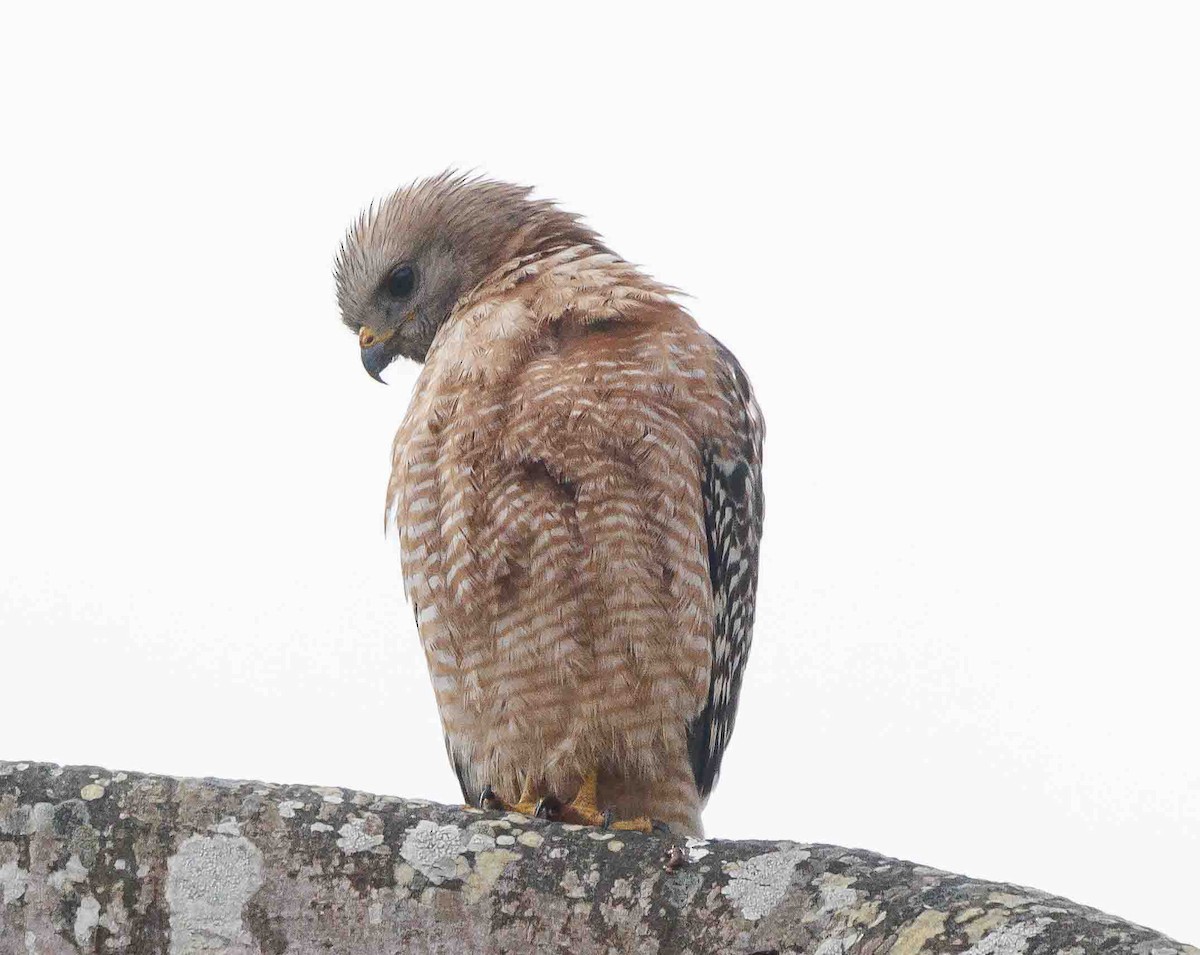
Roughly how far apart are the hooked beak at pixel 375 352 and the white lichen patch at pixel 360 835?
3.58 m

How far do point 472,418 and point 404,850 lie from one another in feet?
7.04

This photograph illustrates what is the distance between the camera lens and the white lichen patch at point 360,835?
108 inches

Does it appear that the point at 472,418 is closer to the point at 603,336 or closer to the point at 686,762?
the point at 603,336

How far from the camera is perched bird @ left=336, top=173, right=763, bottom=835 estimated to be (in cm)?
454

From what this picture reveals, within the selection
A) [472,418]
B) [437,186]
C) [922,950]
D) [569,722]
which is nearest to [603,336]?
[472,418]

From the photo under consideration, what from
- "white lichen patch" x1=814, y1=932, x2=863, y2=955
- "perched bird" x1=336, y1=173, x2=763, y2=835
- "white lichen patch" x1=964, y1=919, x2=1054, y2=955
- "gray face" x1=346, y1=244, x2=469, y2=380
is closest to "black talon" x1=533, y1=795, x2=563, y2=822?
"perched bird" x1=336, y1=173, x2=763, y2=835

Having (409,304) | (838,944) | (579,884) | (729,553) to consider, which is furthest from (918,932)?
(409,304)

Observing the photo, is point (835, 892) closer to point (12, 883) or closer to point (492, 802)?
point (12, 883)

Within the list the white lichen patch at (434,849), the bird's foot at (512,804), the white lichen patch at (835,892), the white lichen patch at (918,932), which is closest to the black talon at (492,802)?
the bird's foot at (512,804)

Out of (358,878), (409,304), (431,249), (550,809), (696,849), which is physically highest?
(431,249)

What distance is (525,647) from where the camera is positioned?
15.1 feet

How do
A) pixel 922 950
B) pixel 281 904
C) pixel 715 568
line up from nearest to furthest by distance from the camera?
pixel 922 950
pixel 281 904
pixel 715 568

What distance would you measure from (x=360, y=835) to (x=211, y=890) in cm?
29

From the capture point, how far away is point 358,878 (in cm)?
271
